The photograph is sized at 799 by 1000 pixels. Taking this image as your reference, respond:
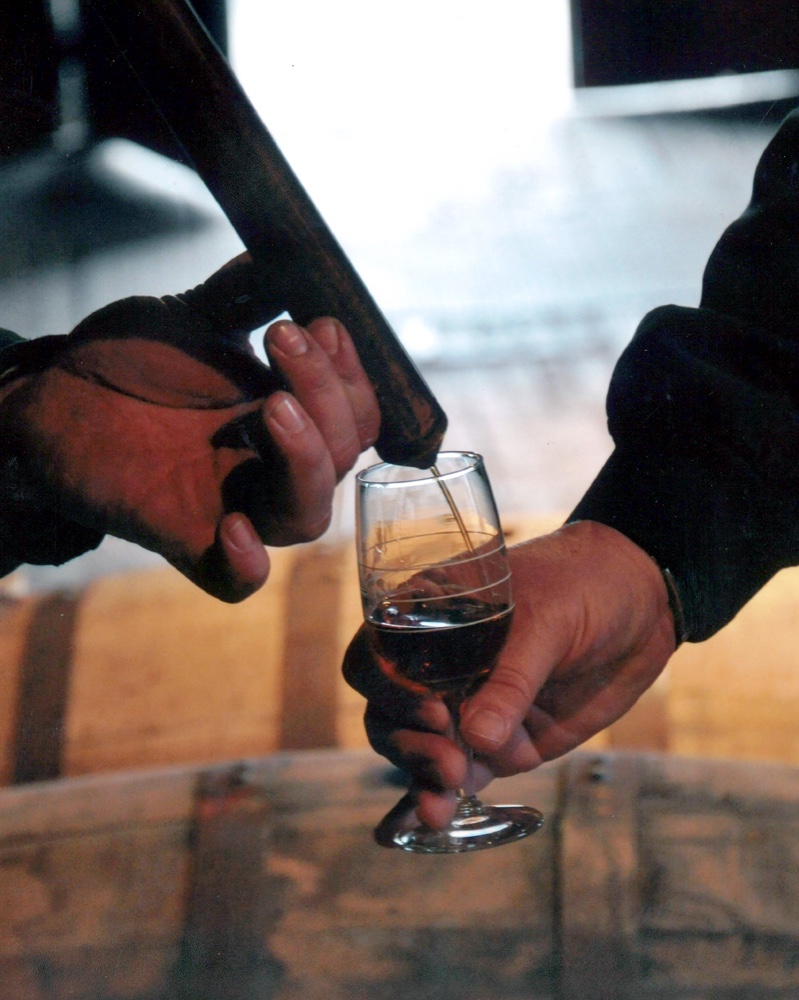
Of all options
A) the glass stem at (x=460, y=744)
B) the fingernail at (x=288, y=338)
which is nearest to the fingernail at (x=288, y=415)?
the fingernail at (x=288, y=338)

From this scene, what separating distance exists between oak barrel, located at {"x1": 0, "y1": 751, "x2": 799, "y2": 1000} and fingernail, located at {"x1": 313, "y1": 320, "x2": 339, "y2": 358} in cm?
41

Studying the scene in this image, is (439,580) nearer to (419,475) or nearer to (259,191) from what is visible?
(419,475)

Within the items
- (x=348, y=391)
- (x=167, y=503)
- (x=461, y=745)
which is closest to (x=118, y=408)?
(x=167, y=503)

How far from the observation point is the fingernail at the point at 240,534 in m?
0.54

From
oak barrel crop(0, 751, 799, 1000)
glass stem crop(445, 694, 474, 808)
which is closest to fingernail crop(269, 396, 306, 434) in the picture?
glass stem crop(445, 694, 474, 808)

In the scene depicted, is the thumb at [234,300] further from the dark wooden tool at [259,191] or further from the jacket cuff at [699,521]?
the jacket cuff at [699,521]

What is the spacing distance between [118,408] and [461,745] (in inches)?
12.3

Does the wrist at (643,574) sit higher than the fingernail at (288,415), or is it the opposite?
the fingernail at (288,415)

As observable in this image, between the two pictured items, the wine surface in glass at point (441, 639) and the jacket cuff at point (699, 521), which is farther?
the jacket cuff at point (699, 521)

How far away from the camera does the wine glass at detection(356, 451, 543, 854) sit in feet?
1.73

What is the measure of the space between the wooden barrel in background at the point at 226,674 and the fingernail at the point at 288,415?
0.45 metres

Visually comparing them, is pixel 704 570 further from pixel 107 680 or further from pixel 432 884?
pixel 107 680

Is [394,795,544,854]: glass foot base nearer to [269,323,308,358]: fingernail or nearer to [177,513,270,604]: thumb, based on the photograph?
[177,513,270,604]: thumb

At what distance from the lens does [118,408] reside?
0.63 meters
